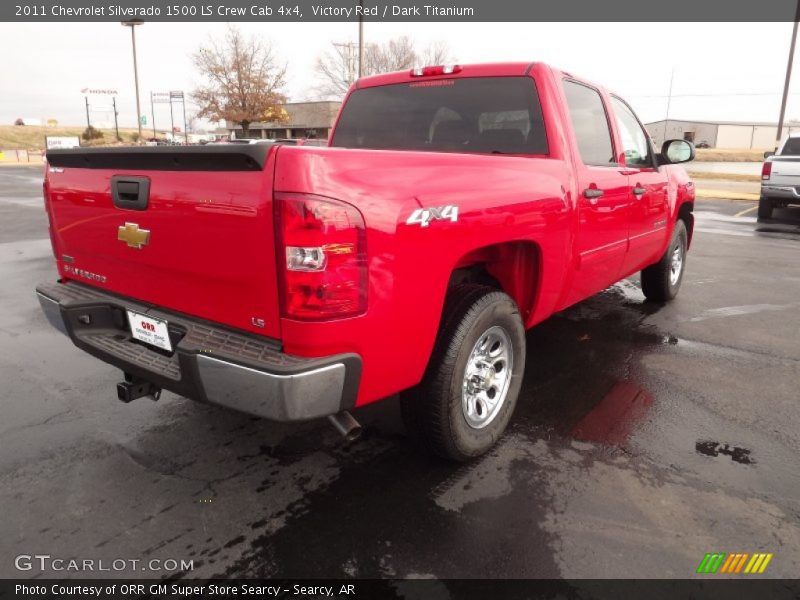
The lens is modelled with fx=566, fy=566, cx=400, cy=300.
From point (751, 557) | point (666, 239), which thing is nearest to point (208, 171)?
point (751, 557)

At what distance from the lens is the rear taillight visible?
75.7 inches

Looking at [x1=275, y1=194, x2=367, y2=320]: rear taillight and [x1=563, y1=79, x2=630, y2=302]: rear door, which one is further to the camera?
[x1=563, y1=79, x2=630, y2=302]: rear door

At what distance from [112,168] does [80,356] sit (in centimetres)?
239

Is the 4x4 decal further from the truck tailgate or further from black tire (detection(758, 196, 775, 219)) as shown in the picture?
black tire (detection(758, 196, 775, 219))

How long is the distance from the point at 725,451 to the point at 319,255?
8.28 ft

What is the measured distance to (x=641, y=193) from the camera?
171 inches

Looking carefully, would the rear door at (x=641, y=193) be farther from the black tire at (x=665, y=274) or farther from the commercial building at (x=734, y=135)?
the commercial building at (x=734, y=135)

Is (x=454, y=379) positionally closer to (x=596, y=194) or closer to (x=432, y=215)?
(x=432, y=215)

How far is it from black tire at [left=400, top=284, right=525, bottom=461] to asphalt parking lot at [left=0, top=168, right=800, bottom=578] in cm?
18

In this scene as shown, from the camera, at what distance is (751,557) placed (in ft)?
7.40

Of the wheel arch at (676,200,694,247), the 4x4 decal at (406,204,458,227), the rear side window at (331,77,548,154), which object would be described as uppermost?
the rear side window at (331,77,548,154)

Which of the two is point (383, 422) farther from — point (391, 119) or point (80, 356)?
point (80, 356)

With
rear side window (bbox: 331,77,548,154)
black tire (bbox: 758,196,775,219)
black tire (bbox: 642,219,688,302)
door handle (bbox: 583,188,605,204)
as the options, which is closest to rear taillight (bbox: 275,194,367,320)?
rear side window (bbox: 331,77,548,154)

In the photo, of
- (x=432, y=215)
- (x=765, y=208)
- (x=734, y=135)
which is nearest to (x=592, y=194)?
(x=432, y=215)
